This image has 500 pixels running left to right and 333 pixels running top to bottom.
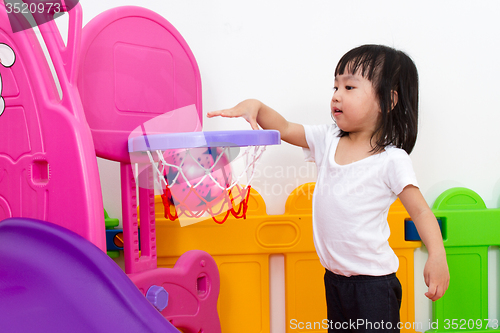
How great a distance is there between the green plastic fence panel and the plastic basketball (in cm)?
56

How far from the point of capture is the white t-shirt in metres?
0.69

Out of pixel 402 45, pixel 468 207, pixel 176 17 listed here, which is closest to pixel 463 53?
pixel 402 45

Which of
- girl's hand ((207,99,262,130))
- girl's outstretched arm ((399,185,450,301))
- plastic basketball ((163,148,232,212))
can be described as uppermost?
girl's hand ((207,99,262,130))

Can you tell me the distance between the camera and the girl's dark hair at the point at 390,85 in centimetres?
71

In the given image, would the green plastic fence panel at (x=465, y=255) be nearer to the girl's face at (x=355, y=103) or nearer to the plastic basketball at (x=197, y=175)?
the girl's face at (x=355, y=103)

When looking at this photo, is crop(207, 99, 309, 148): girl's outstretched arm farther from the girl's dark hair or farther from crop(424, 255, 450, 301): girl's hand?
crop(424, 255, 450, 301): girl's hand

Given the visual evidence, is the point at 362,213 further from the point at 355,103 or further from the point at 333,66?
the point at 333,66

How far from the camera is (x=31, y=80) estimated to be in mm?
548

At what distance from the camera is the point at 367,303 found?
2.25 ft

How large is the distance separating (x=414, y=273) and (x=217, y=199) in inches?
22.2

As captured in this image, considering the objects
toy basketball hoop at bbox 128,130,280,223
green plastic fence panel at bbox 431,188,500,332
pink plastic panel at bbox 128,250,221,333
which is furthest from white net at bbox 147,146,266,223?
green plastic fence panel at bbox 431,188,500,332

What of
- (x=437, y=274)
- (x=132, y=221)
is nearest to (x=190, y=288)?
(x=132, y=221)

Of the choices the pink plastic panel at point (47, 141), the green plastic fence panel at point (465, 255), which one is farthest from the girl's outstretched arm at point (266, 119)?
the green plastic fence panel at point (465, 255)

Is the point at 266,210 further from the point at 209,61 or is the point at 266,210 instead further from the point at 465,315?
the point at 465,315
